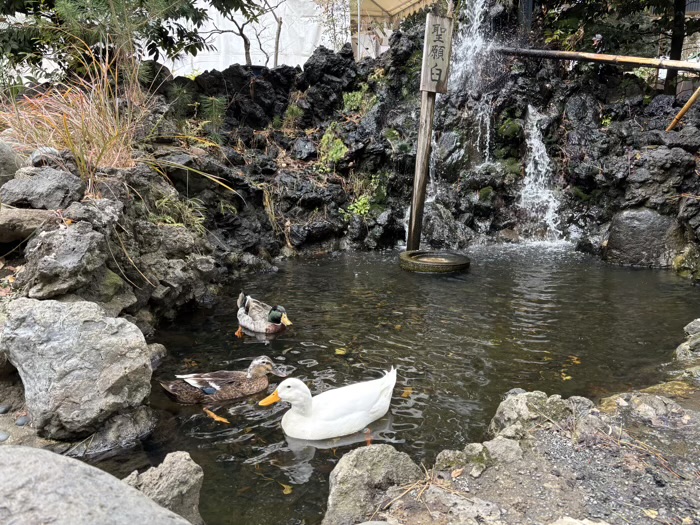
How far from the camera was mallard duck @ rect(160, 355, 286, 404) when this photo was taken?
12.9ft

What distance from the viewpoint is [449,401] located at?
155 inches

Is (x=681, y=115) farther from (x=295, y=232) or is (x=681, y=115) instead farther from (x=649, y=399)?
(x=649, y=399)

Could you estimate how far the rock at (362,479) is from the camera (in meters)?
2.40

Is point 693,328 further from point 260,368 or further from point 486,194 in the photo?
point 486,194

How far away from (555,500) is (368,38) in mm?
17969

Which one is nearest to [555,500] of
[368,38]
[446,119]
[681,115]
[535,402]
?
[535,402]

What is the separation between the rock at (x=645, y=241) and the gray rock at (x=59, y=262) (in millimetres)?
8177

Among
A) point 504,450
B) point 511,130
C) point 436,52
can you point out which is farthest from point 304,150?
point 504,450

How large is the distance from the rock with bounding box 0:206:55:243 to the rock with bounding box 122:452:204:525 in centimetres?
287

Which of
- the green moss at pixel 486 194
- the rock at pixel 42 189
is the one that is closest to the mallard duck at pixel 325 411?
the rock at pixel 42 189

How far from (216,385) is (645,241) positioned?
7.92 m

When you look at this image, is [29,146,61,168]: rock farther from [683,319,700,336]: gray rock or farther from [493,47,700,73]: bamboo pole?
[493,47,700,73]: bamboo pole

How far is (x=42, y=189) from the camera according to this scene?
15.2 ft

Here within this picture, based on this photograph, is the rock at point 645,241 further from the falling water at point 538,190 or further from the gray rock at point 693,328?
the gray rock at point 693,328
